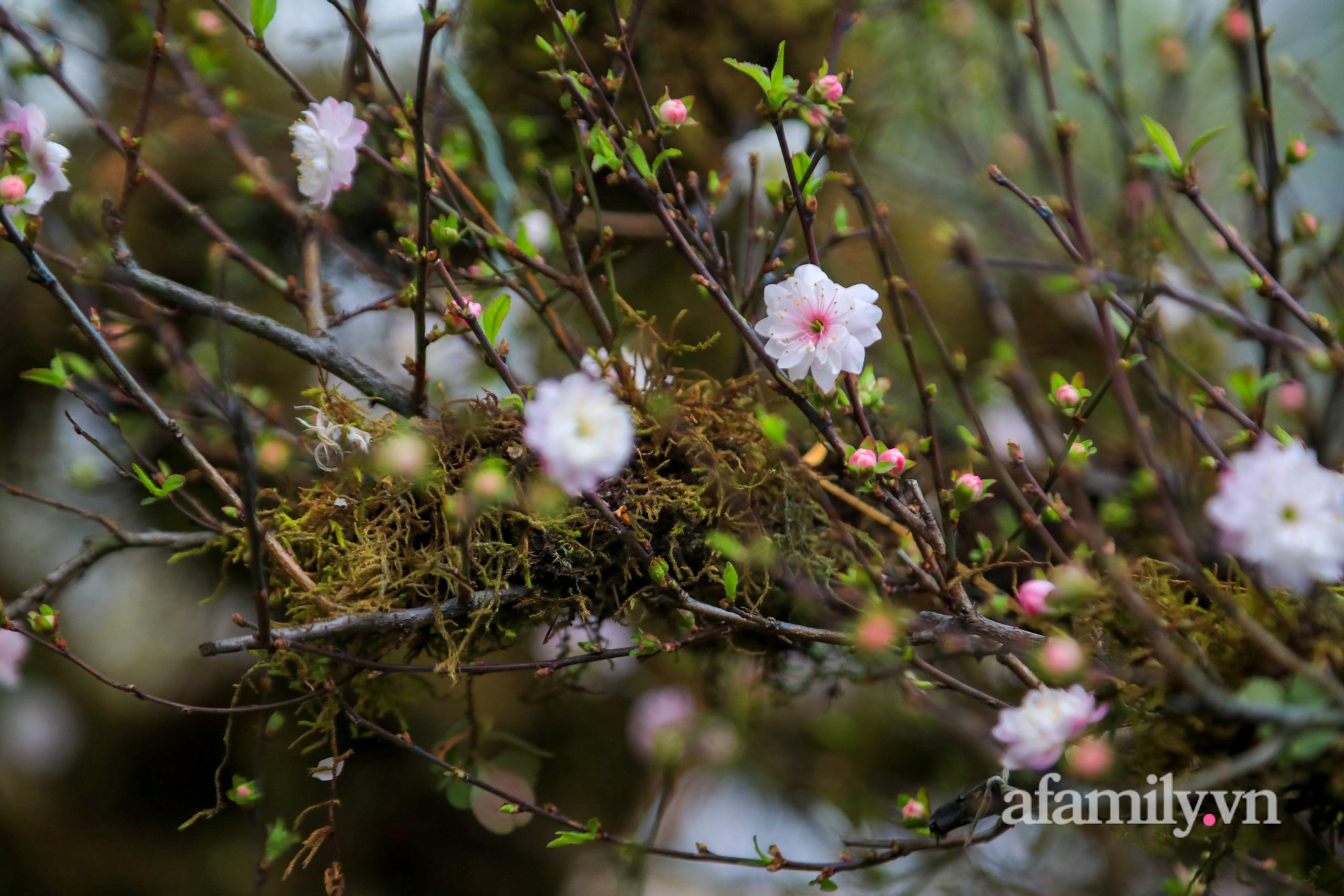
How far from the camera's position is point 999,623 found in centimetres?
61

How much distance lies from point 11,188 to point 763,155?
28.8 inches

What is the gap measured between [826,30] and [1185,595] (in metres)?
0.96

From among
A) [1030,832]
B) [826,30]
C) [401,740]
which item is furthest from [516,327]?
[1030,832]

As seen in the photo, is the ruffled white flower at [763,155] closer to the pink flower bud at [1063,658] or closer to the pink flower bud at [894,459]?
the pink flower bud at [894,459]

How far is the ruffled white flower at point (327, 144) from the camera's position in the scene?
26.4 inches

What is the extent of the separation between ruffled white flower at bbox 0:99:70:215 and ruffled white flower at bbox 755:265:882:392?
→ 22.9 inches

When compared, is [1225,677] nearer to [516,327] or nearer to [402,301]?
[402,301]

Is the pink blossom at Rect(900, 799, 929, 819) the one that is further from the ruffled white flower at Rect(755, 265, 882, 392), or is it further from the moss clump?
the ruffled white flower at Rect(755, 265, 882, 392)

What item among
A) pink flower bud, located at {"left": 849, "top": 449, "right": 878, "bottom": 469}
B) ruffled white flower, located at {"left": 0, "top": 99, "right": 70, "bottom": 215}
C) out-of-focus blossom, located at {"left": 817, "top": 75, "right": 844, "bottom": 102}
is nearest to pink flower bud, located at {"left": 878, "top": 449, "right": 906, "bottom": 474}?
pink flower bud, located at {"left": 849, "top": 449, "right": 878, "bottom": 469}

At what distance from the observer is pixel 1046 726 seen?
489mm

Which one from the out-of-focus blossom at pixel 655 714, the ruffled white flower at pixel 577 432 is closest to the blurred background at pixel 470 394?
the out-of-focus blossom at pixel 655 714

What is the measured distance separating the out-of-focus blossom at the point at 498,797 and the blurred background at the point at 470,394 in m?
0.23

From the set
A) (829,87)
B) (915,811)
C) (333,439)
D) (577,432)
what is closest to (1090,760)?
(915,811)

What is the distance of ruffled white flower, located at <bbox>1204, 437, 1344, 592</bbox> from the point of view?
16.4 inches
